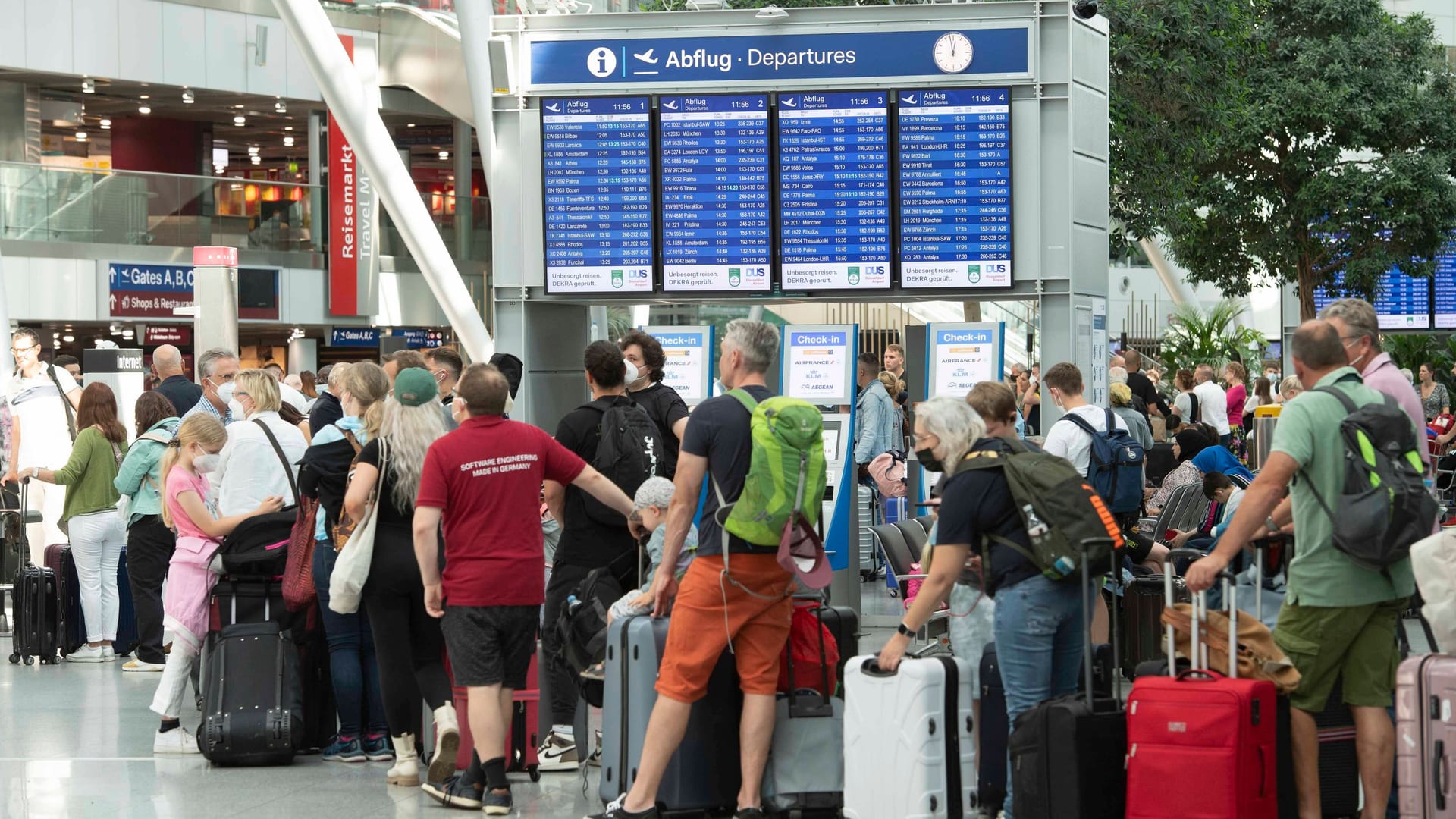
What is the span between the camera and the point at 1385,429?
5.14 meters

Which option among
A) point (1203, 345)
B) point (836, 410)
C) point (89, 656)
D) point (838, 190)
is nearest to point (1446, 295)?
point (1203, 345)

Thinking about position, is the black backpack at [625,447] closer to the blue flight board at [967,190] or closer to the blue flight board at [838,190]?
the blue flight board at [838,190]

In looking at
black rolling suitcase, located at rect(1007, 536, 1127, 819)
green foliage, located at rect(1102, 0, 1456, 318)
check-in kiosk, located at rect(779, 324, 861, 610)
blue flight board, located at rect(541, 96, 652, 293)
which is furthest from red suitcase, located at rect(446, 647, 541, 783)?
green foliage, located at rect(1102, 0, 1456, 318)

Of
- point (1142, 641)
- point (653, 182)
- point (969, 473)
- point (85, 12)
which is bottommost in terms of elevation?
point (1142, 641)

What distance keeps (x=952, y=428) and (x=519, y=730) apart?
2.29 meters

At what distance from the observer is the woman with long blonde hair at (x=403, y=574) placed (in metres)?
Result: 6.55

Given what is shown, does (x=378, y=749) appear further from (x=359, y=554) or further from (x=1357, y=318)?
(x=1357, y=318)

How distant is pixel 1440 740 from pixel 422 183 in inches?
1201

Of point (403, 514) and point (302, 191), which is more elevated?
point (302, 191)

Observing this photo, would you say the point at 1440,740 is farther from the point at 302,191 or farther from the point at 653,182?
the point at 302,191

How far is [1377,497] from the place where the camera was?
511 cm

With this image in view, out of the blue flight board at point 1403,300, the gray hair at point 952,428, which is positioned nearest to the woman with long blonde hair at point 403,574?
the gray hair at point 952,428

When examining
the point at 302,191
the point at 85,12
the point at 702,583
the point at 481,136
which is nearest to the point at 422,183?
the point at 302,191

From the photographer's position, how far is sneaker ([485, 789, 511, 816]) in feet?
20.3
